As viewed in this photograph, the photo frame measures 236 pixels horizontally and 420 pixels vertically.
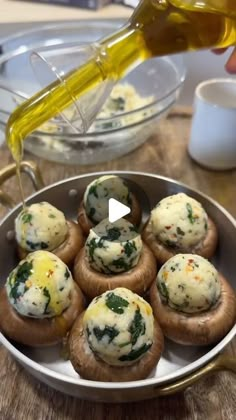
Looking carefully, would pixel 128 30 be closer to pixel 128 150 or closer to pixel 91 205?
pixel 91 205

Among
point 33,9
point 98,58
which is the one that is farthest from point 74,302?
point 33,9

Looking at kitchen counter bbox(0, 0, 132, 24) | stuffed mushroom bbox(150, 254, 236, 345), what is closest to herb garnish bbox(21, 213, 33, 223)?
stuffed mushroom bbox(150, 254, 236, 345)

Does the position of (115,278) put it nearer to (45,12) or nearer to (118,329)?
(118,329)

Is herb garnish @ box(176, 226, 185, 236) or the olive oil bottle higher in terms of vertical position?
the olive oil bottle

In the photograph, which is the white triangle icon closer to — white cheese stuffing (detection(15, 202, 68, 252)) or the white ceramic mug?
white cheese stuffing (detection(15, 202, 68, 252))

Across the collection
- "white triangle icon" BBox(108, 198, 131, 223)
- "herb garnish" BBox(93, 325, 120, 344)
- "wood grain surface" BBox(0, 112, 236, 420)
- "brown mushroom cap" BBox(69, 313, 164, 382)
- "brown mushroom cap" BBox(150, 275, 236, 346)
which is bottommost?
"wood grain surface" BBox(0, 112, 236, 420)

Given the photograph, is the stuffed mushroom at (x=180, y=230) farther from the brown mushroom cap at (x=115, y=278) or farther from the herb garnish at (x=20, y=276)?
the herb garnish at (x=20, y=276)
